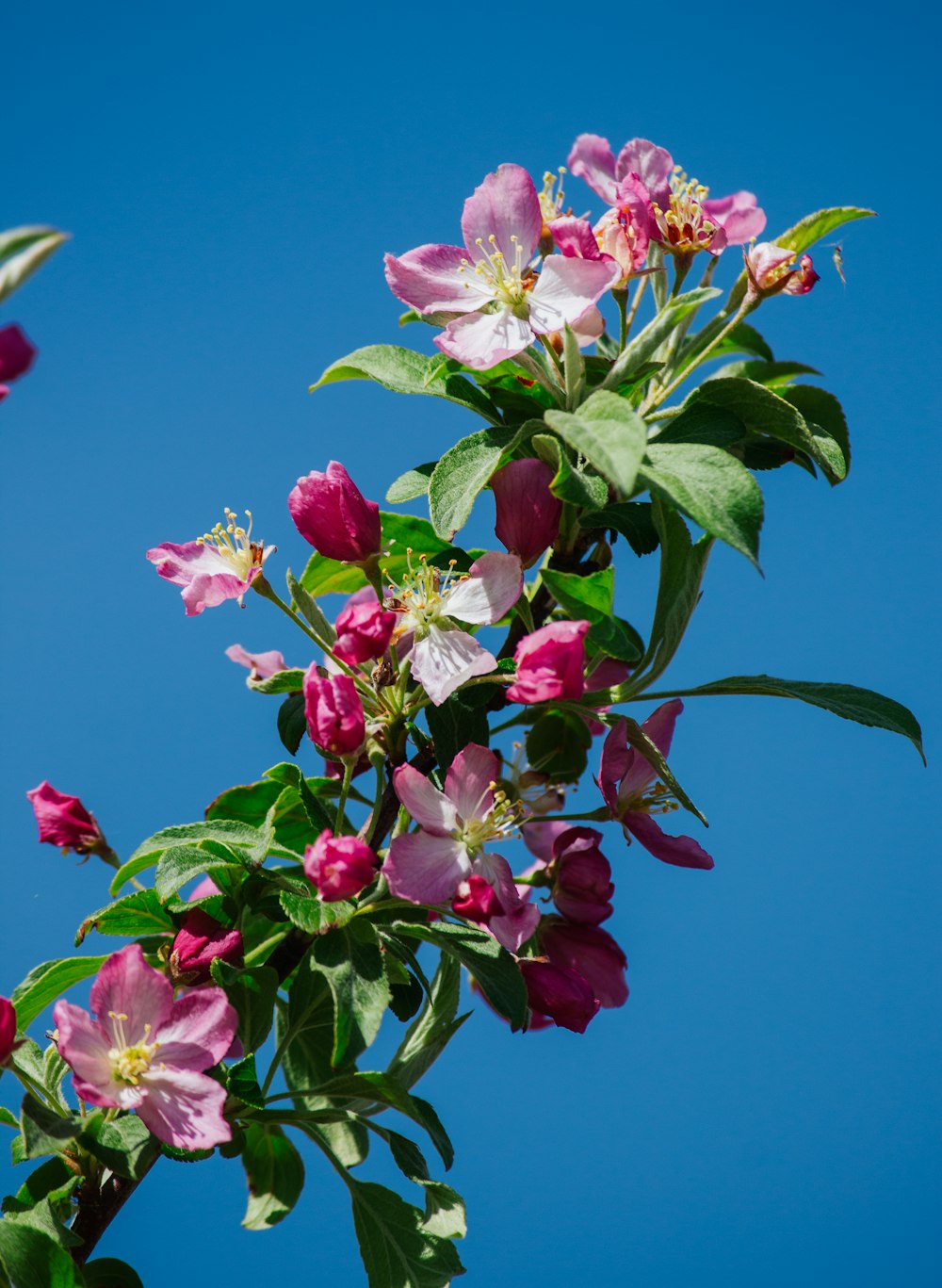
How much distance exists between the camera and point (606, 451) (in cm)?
89

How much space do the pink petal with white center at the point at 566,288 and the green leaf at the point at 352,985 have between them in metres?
0.49

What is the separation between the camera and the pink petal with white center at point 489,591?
1058mm

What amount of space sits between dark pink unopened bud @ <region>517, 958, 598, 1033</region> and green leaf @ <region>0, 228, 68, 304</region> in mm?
697

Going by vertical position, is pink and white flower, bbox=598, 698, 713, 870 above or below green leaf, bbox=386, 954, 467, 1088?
above

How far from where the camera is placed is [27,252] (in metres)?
0.58

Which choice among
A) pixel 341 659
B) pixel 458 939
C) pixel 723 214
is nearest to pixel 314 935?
pixel 458 939

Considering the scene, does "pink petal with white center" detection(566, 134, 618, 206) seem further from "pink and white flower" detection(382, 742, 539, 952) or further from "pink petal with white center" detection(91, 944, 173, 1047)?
"pink petal with white center" detection(91, 944, 173, 1047)

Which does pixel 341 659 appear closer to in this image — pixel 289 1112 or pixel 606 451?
pixel 606 451

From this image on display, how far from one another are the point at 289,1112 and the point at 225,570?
0.45 metres

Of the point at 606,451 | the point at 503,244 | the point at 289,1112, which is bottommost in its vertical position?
the point at 289,1112

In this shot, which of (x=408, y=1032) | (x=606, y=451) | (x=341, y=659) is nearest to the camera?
(x=606, y=451)

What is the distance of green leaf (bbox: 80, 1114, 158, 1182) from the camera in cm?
96

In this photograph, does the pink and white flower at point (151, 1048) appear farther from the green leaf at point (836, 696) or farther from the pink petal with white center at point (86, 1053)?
the green leaf at point (836, 696)

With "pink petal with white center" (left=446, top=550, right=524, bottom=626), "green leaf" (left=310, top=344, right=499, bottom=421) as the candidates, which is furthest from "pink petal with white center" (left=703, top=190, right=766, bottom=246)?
"pink petal with white center" (left=446, top=550, right=524, bottom=626)
